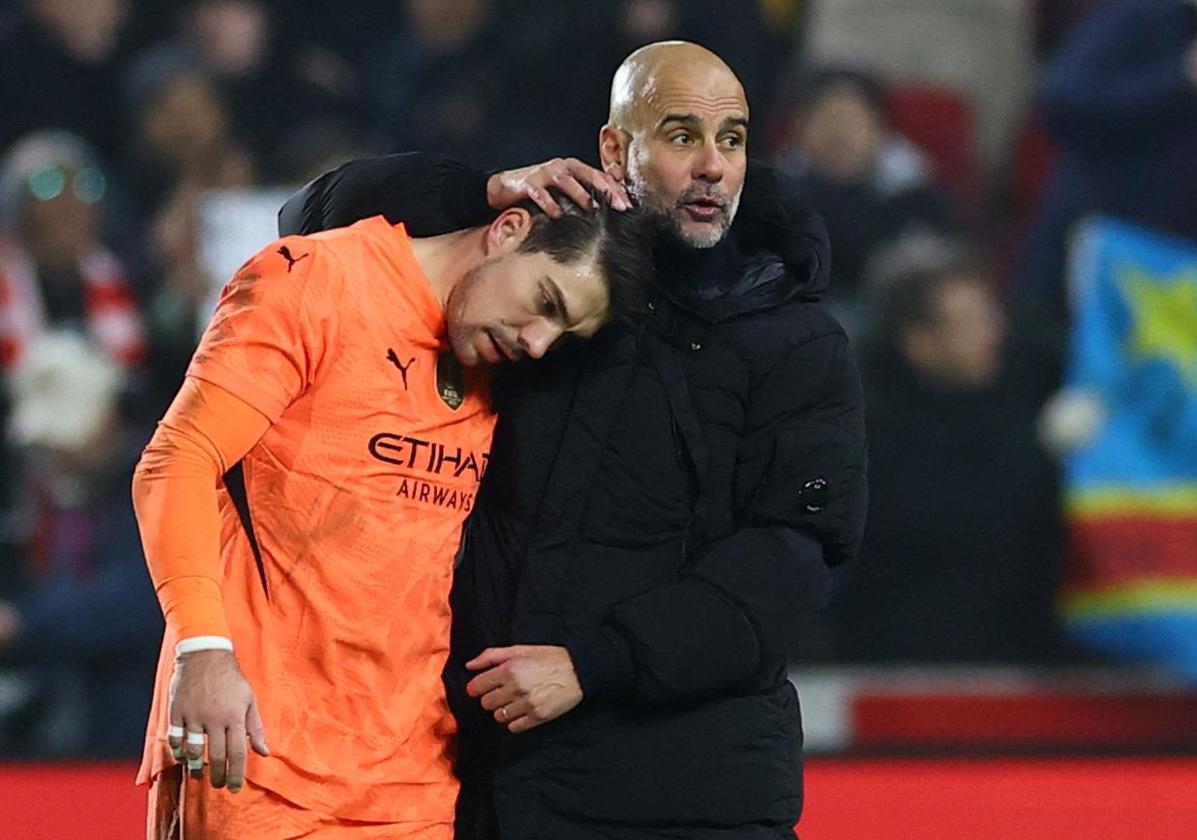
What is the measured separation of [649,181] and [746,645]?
57 cm

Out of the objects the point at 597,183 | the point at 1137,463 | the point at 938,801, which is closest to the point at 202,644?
the point at 597,183

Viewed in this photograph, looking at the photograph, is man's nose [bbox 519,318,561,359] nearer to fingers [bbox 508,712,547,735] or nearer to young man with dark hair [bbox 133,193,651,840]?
young man with dark hair [bbox 133,193,651,840]

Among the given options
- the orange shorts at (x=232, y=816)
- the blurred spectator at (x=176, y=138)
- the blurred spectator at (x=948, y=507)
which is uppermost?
the blurred spectator at (x=176, y=138)

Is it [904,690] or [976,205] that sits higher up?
[976,205]

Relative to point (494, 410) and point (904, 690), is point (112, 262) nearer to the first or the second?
point (904, 690)

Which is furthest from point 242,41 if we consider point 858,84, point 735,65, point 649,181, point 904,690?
point 649,181

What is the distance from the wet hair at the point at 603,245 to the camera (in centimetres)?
237

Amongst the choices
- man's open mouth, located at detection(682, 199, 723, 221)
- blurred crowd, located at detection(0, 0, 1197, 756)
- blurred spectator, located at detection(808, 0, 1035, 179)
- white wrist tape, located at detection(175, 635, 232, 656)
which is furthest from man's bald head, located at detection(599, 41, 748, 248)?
blurred spectator, located at detection(808, 0, 1035, 179)

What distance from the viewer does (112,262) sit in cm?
489

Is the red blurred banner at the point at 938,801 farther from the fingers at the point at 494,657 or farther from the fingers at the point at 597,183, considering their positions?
the fingers at the point at 597,183

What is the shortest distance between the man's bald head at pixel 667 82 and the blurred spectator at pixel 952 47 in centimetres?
292

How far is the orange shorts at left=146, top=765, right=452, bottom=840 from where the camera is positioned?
2273mm

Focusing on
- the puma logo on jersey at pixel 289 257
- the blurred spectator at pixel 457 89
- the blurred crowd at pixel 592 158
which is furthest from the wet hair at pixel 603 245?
the blurred spectator at pixel 457 89

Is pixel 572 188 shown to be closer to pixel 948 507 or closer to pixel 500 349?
pixel 500 349
